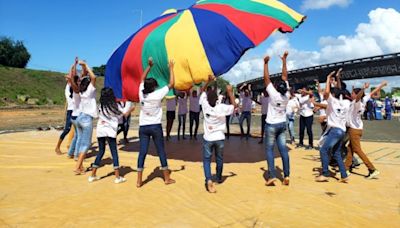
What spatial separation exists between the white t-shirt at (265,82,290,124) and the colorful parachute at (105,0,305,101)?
4.04 ft

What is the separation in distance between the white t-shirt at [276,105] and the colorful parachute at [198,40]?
4.04 feet

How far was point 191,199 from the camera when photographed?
4.52 meters

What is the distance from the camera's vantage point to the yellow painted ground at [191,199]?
12.2 feet

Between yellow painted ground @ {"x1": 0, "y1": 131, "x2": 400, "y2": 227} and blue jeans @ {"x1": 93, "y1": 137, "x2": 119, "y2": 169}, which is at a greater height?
blue jeans @ {"x1": 93, "y1": 137, "x2": 119, "y2": 169}

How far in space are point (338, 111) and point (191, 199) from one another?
279 cm

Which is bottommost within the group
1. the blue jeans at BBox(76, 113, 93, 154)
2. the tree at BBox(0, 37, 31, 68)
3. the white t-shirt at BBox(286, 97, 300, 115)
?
the blue jeans at BBox(76, 113, 93, 154)

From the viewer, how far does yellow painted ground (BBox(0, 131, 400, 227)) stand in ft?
12.2

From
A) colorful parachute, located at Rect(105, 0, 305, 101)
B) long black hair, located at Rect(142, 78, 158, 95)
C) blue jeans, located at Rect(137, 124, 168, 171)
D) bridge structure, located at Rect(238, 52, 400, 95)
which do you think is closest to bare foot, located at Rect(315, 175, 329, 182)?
colorful parachute, located at Rect(105, 0, 305, 101)

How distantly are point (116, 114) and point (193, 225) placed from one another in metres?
2.53

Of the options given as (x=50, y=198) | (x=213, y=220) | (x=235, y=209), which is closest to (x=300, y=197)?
(x=235, y=209)

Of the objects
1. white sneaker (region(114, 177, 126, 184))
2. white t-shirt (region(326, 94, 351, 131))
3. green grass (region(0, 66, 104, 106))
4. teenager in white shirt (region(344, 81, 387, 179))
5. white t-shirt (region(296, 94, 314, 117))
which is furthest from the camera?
green grass (region(0, 66, 104, 106))

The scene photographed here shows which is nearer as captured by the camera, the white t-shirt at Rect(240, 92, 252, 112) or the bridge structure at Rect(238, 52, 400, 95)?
the white t-shirt at Rect(240, 92, 252, 112)

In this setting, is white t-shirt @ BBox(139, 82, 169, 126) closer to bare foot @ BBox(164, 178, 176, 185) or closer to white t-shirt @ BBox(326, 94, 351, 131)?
bare foot @ BBox(164, 178, 176, 185)

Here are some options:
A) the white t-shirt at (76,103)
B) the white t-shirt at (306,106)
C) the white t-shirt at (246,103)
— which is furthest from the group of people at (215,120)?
the white t-shirt at (246,103)
